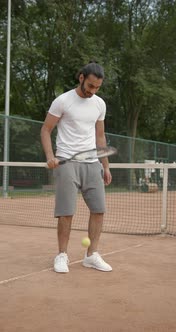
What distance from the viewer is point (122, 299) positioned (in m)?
3.67

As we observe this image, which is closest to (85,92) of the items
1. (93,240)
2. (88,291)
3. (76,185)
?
(76,185)

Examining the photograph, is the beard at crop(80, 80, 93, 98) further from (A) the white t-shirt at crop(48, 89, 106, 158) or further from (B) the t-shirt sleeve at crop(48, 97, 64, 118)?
(B) the t-shirt sleeve at crop(48, 97, 64, 118)

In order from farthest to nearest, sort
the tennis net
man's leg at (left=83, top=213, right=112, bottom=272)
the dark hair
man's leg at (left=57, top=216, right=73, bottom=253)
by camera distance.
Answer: the tennis net, man's leg at (left=83, top=213, right=112, bottom=272), man's leg at (left=57, top=216, right=73, bottom=253), the dark hair

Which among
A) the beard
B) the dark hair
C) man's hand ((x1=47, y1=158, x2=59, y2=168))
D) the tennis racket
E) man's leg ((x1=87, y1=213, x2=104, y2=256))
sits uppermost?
the dark hair

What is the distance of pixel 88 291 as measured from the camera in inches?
152

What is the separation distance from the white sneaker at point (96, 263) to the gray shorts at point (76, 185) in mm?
405

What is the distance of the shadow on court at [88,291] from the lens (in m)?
3.14

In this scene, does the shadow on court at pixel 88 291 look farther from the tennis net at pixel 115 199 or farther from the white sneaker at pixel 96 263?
the tennis net at pixel 115 199

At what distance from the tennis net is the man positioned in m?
2.71

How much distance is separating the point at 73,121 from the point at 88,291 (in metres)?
1.46

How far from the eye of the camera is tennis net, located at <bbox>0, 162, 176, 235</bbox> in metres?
8.05

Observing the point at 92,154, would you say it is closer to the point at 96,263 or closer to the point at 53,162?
the point at 53,162

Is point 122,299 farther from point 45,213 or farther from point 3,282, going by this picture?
point 45,213

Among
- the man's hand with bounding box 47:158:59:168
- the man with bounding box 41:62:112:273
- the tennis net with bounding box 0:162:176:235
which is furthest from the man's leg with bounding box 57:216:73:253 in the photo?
the tennis net with bounding box 0:162:176:235
